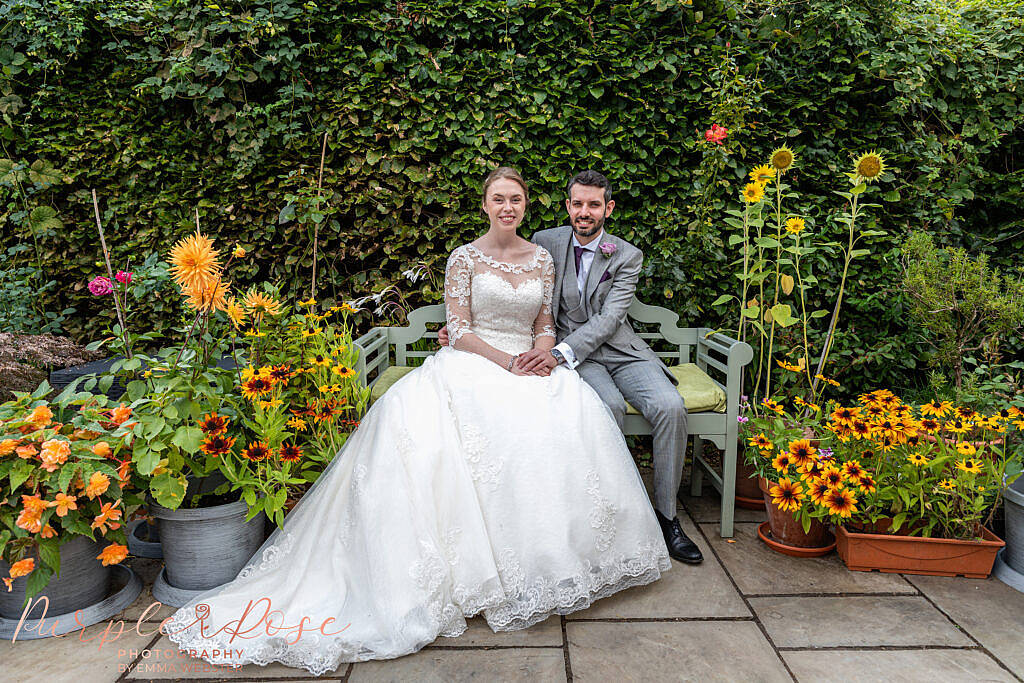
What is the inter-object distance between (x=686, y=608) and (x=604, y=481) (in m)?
0.53

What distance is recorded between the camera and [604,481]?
2365 mm

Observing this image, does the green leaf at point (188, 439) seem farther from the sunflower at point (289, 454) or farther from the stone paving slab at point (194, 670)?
the stone paving slab at point (194, 670)

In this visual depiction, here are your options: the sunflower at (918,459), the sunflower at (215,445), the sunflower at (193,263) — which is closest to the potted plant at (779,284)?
the sunflower at (918,459)

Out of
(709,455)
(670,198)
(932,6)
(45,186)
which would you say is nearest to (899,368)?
(709,455)

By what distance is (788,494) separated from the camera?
2.51m

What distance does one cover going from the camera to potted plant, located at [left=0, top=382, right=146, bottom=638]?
1913mm

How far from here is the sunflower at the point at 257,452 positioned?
7.16ft

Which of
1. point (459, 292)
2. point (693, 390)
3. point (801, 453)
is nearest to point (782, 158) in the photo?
point (693, 390)

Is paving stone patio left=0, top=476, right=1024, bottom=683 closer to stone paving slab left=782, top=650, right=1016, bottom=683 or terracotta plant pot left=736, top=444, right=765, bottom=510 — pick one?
stone paving slab left=782, top=650, right=1016, bottom=683

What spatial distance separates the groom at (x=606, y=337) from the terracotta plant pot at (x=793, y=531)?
0.41m

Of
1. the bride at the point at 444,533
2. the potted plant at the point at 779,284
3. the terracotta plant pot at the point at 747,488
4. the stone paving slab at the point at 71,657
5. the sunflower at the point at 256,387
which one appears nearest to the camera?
the stone paving slab at the point at 71,657

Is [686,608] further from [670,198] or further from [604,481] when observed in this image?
[670,198]

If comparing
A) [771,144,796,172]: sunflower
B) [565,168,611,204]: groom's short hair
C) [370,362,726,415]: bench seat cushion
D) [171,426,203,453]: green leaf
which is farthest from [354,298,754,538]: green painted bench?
[771,144,796,172]: sunflower

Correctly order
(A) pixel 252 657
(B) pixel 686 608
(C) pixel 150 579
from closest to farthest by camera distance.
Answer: (A) pixel 252 657, (B) pixel 686 608, (C) pixel 150 579
